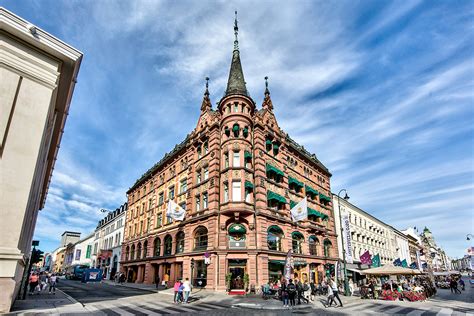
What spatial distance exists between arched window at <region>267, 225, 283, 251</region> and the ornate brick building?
3.8 inches

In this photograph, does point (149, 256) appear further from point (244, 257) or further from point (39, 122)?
point (39, 122)

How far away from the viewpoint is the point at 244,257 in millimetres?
23891

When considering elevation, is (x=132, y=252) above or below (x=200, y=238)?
below

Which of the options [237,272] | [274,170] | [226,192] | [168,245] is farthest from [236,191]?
[168,245]

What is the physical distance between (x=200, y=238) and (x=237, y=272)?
5369mm

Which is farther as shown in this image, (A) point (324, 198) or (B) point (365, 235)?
(B) point (365, 235)

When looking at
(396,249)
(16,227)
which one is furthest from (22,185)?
(396,249)

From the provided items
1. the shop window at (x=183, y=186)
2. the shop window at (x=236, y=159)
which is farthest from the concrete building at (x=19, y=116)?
the shop window at (x=183, y=186)

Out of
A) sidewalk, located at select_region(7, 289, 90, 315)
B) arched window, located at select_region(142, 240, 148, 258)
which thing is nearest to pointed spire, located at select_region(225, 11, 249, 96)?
sidewalk, located at select_region(7, 289, 90, 315)

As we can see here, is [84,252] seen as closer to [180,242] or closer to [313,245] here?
[180,242]

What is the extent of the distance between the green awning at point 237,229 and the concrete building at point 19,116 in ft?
57.0

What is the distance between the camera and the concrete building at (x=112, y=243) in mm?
50000

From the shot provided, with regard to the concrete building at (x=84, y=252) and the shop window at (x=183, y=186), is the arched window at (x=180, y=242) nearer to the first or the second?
the shop window at (x=183, y=186)

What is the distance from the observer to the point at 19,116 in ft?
30.0
